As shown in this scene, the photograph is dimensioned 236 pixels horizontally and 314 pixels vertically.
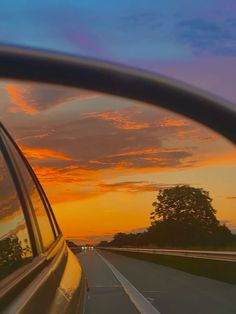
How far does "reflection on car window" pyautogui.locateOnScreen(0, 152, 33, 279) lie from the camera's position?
11.6 feet

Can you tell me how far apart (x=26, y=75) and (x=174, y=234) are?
41.2 metres

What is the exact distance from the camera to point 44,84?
381cm

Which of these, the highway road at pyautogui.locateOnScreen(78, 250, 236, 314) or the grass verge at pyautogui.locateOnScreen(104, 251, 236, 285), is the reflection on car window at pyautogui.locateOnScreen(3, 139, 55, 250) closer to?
the highway road at pyautogui.locateOnScreen(78, 250, 236, 314)

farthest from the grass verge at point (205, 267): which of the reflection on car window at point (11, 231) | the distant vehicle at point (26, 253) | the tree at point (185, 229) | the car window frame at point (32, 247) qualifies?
the reflection on car window at point (11, 231)

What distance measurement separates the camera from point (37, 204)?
5.40 metres

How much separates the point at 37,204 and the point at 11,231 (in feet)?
5.05

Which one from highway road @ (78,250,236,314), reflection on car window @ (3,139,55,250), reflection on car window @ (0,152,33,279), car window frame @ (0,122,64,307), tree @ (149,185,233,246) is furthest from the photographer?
tree @ (149,185,233,246)

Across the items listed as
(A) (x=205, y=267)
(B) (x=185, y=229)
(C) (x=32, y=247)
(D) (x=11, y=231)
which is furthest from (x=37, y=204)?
(B) (x=185, y=229)

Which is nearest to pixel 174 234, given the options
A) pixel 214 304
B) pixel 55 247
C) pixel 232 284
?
pixel 232 284

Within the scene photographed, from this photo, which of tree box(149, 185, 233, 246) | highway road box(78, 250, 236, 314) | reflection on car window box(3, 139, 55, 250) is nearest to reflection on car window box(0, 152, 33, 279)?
reflection on car window box(3, 139, 55, 250)

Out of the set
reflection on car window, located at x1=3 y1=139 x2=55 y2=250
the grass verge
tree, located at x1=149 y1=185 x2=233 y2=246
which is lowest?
reflection on car window, located at x1=3 y1=139 x2=55 y2=250

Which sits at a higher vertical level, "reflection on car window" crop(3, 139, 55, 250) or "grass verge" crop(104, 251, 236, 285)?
"grass verge" crop(104, 251, 236, 285)

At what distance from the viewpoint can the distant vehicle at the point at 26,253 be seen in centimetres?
324

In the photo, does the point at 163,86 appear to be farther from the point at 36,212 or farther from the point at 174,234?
the point at 174,234
